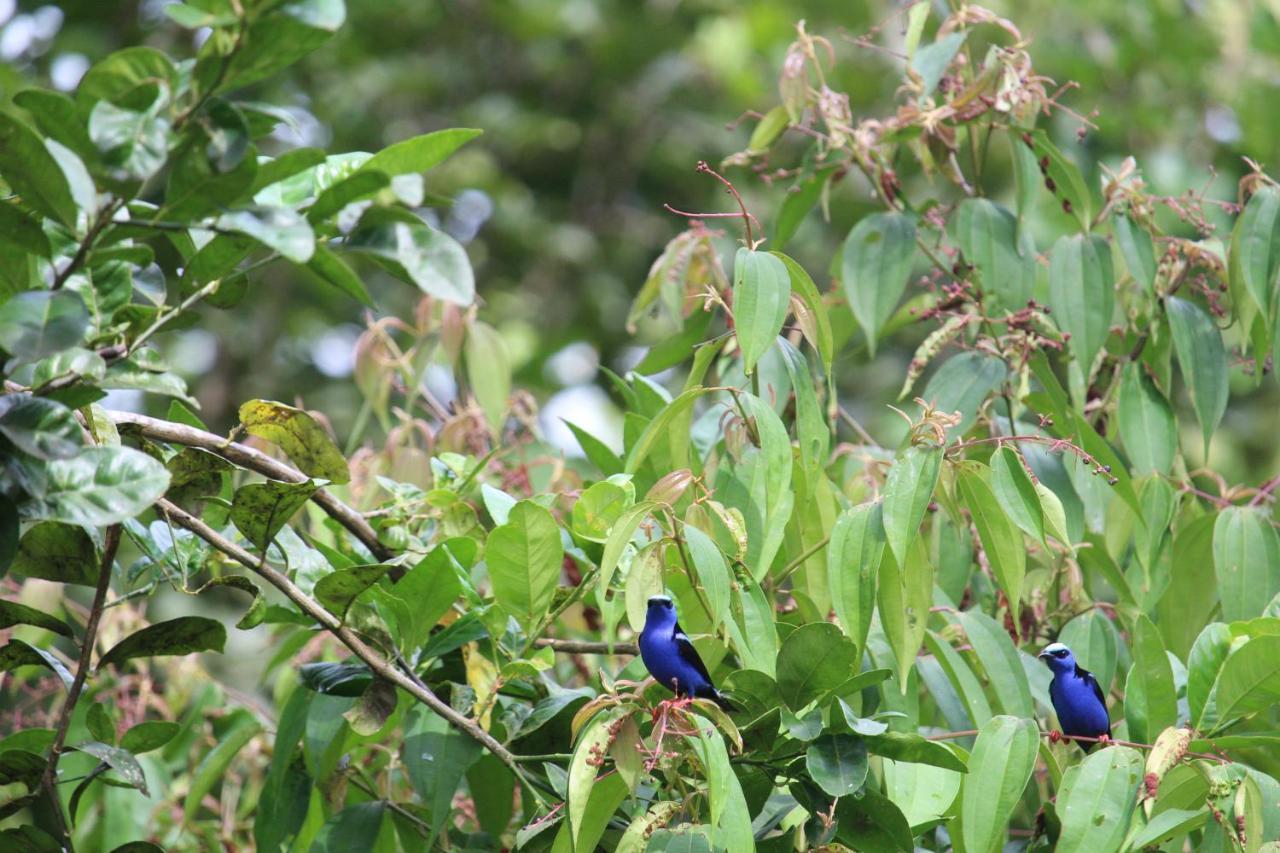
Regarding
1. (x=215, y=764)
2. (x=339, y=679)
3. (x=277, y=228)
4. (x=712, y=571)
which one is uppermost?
(x=277, y=228)

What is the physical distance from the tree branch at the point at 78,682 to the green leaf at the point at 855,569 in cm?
66

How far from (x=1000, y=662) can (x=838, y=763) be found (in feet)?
0.99

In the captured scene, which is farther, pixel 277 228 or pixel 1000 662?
pixel 1000 662

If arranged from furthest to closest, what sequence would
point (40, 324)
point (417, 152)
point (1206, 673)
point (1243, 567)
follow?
point (1243, 567), point (1206, 673), point (417, 152), point (40, 324)

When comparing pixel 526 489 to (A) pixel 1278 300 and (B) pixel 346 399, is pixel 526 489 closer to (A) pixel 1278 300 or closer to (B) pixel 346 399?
(A) pixel 1278 300

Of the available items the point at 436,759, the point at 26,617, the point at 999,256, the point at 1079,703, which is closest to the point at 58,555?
the point at 26,617

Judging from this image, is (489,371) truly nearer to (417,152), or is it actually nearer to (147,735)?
(147,735)

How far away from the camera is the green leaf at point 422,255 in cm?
104

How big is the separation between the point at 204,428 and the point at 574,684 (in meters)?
0.77

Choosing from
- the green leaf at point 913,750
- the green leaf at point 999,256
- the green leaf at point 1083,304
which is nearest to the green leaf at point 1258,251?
the green leaf at point 1083,304

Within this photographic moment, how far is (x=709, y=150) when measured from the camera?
607 cm

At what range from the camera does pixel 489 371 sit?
207 cm

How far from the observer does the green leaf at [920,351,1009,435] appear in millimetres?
1615

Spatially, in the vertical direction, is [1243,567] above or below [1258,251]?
below
